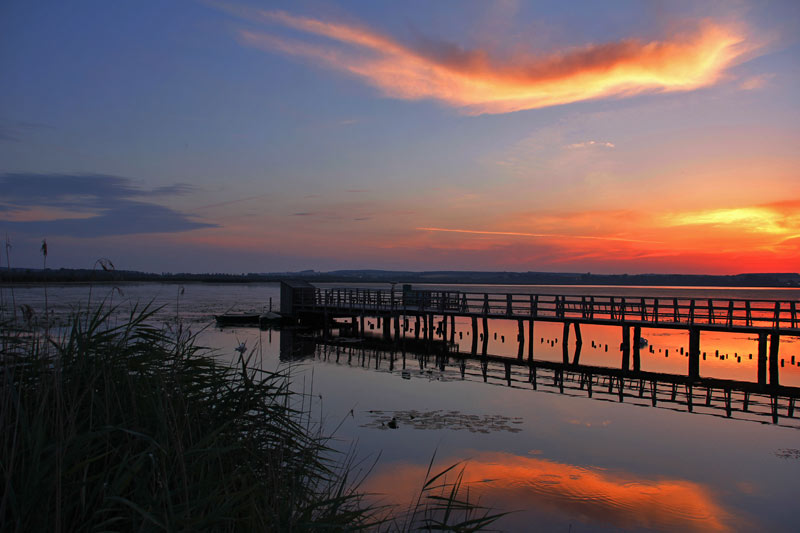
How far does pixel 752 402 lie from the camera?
18.3m

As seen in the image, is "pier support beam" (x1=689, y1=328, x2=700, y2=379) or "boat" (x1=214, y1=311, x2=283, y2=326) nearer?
"pier support beam" (x1=689, y1=328, x2=700, y2=379)

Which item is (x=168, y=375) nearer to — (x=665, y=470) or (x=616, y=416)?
(x=665, y=470)

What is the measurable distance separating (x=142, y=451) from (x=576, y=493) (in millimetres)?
7982

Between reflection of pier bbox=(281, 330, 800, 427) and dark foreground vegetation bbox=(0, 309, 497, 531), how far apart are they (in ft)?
41.9

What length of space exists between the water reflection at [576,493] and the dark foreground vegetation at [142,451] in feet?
6.44

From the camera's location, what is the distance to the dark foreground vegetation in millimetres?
3854

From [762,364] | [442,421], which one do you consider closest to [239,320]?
[442,421]

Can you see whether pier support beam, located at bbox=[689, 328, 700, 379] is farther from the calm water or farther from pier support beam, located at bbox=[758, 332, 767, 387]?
pier support beam, located at bbox=[758, 332, 767, 387]

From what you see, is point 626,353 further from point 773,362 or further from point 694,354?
point 773,362

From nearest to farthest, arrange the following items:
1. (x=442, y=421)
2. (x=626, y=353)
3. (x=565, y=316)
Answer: (x=442, y=421) < (x=626, y=353) < (x=565, y=316)

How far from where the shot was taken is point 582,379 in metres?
22.1


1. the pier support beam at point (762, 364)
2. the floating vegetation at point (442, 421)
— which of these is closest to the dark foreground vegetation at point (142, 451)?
the floating vegetation at point (442, 421)

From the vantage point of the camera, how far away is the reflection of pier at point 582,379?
1788 cm

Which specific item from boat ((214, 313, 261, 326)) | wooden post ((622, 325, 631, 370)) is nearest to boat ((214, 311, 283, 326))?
boat ((214, 313, 261, 326))
